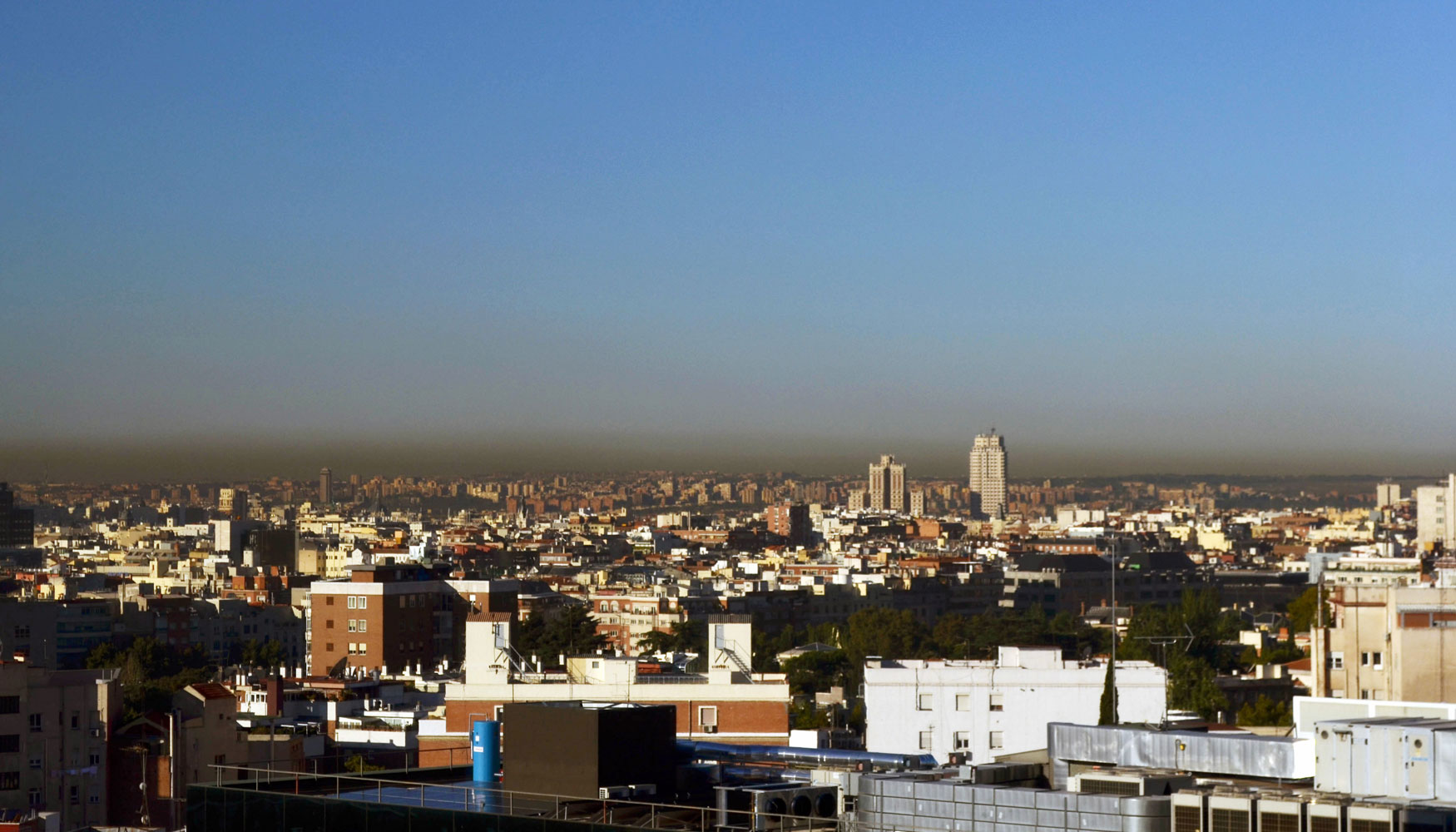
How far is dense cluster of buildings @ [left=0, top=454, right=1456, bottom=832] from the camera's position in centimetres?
3083

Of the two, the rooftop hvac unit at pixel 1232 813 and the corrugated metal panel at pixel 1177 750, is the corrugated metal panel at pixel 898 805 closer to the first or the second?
the corrugated metal panel at pixel 1177 750

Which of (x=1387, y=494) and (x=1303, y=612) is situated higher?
(x=1387, y=494)

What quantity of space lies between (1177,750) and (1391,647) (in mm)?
20578

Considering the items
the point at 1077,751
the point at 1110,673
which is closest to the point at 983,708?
the point at 1110,673

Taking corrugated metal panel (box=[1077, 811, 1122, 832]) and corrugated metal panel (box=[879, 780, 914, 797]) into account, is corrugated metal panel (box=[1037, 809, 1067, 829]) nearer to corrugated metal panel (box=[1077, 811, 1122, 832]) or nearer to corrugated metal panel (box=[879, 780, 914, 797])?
corrugated metal panel (box=[1077, 811, 1122, 832])

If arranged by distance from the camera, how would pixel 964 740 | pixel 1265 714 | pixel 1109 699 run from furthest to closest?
pixel 1265 714
pixel 964 740
pixel 1109 699

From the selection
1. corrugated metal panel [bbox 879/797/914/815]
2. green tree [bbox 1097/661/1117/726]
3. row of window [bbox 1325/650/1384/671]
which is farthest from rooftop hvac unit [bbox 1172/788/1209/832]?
row of window [bbox 1325/650/1384/671]

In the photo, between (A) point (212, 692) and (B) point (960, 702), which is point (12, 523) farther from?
(B) point (960, 702)

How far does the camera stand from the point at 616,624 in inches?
3900

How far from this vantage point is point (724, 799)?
420 inches

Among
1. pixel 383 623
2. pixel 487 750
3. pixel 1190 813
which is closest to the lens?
pixel 1190 813

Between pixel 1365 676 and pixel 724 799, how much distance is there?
72.3 ft

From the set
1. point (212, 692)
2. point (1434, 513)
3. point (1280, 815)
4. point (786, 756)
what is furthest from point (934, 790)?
point (1434, 513)

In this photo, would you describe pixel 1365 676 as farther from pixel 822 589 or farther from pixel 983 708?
pixel 822 589
